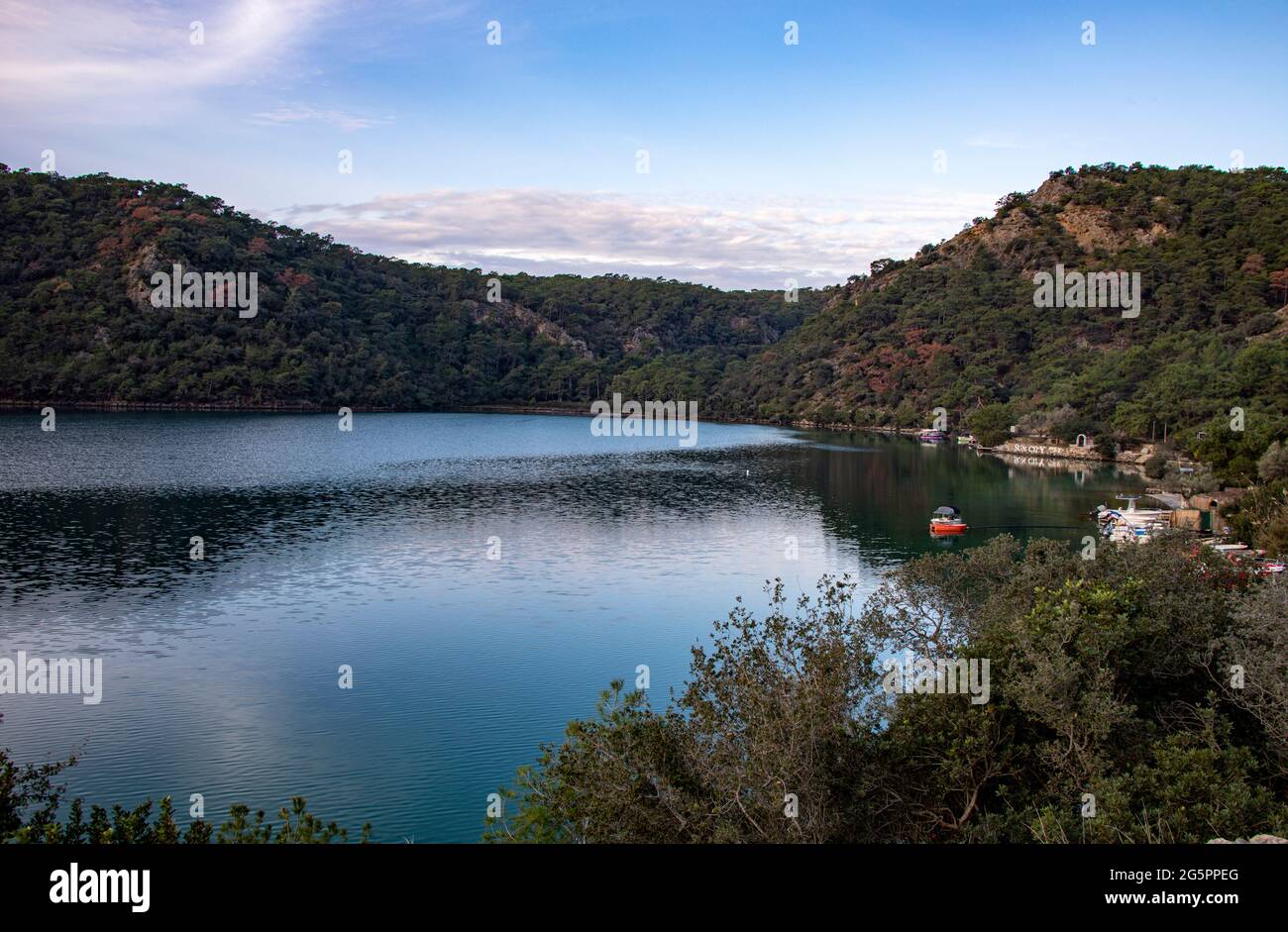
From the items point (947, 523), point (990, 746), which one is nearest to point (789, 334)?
point (947, 523)

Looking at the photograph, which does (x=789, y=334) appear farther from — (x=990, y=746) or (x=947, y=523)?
(x=990, y=746)

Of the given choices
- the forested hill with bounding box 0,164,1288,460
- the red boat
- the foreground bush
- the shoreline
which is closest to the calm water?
the red boat

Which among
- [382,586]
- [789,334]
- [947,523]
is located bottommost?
[382,586]

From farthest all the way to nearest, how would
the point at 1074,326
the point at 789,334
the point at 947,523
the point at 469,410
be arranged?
the point at 789,334 < the point at 469,410 < the point at 1074,326 < the point at 947,523

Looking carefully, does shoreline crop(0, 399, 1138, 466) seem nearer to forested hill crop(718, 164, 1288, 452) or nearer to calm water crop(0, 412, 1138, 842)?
forested hill crop(718, 164, 1288, 452)

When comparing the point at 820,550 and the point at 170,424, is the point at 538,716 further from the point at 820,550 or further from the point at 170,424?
the point at 170,424

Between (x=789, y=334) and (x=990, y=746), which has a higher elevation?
(x=789, y=334)
